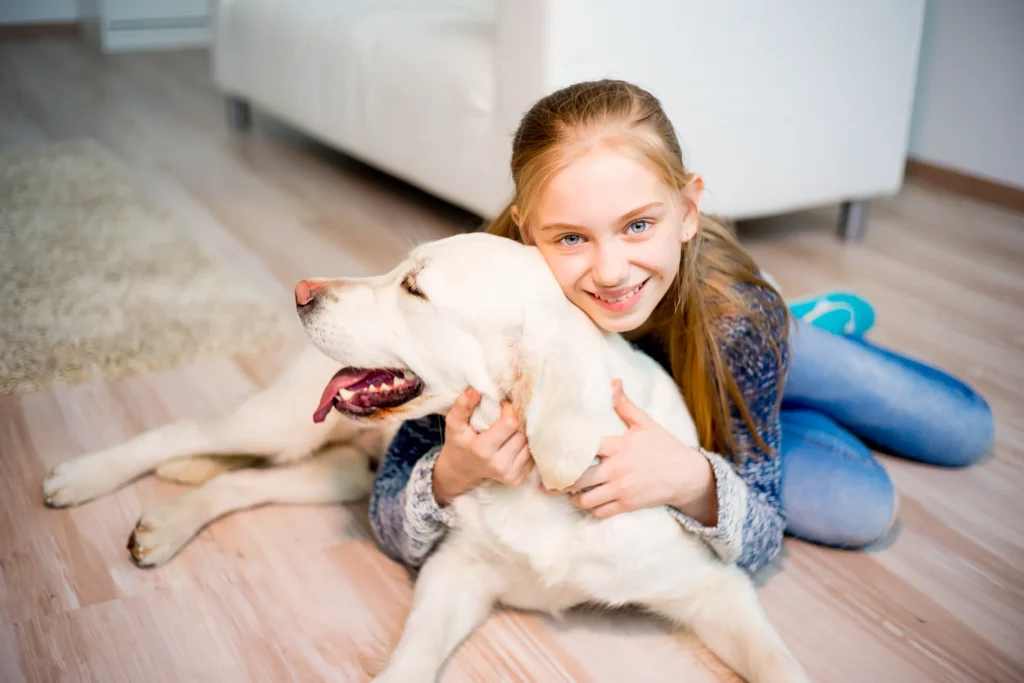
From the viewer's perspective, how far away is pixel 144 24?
17.9ft

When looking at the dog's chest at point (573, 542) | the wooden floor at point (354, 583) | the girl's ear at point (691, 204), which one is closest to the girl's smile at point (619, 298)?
the girl's ear at point (691, 204)

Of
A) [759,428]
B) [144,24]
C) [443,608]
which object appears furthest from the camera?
[144,24]

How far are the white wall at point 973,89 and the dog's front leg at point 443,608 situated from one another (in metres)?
2.50

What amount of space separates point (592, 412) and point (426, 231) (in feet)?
6.14

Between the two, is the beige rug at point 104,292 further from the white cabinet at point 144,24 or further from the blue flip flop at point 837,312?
the white cabinet at point 144,24

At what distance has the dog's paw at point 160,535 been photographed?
1.44 metres

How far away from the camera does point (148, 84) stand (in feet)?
15.3

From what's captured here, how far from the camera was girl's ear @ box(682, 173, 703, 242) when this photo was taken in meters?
1.19

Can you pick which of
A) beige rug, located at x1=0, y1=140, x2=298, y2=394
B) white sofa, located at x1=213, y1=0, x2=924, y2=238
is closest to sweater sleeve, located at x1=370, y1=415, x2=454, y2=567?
beige rug, located at x1=0, y1=140, x2=298, y2=394

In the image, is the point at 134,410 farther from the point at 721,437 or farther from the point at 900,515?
the point at 900,515

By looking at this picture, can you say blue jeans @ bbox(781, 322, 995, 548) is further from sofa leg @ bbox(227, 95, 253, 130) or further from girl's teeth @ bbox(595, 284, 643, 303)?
sofa leg @ bbox(227, 95, 253, 130)

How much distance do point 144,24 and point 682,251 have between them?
4943 millimetres

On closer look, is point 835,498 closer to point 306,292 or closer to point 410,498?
point 410,498

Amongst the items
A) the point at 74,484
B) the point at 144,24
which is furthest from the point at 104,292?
the point at 144,24
